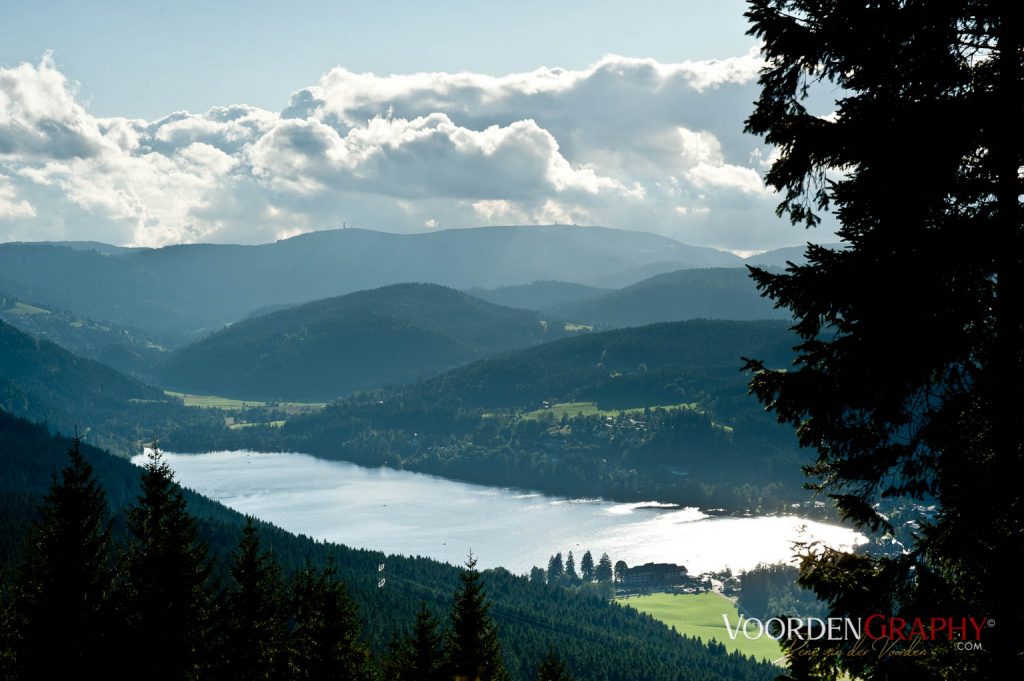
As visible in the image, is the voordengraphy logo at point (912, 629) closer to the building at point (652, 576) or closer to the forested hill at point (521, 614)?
the forested hill at point (521, 614)

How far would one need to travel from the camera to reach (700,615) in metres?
165

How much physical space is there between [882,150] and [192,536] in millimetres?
28942

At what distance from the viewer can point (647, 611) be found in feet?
545

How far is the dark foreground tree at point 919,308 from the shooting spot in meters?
12.2

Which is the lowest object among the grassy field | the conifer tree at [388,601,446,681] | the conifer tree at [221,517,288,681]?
the grassy field

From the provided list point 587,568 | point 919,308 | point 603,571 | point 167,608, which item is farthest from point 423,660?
point 587,568

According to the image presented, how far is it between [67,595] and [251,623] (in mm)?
6339

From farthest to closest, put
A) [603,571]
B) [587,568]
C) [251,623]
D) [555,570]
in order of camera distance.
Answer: [587,568]
[603,571]
[555,570]
[251,623]

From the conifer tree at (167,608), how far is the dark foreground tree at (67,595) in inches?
34.2

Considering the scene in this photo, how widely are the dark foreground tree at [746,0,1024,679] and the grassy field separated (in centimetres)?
14304

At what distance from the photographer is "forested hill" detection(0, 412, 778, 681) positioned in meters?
118

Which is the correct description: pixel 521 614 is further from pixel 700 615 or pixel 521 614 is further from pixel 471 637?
pixel 471 637


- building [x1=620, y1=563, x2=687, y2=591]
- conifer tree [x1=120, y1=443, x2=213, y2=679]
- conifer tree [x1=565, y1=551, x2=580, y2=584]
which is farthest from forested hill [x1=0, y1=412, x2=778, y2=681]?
conifer tree [x1=120, y1=443, x2=213, y2=679]

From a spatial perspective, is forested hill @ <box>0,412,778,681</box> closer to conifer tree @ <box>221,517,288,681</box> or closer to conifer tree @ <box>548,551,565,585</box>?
conifer tree @ <box>548,551,565,585</box>
